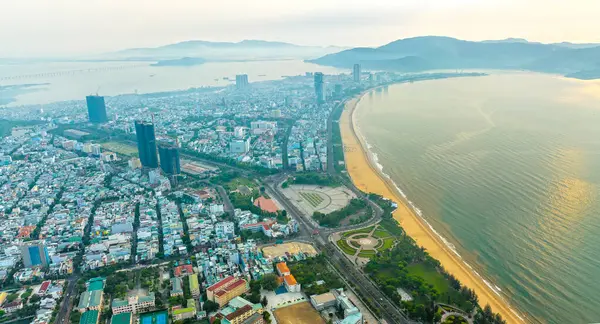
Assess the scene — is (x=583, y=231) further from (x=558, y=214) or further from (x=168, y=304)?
(x=168, y=304)

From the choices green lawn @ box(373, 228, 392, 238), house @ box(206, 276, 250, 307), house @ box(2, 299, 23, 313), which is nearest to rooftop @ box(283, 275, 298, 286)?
house @ box(206, 276, 250, 307)

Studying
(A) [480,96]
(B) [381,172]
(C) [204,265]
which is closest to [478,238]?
(B) [381,172]

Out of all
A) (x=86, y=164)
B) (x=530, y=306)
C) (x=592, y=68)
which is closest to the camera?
(x=530, y=306)

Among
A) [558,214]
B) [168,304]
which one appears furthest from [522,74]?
[168,304]

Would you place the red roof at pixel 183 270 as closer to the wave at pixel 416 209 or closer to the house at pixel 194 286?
the house at pixel 194 286

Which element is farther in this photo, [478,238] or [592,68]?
[592,68]

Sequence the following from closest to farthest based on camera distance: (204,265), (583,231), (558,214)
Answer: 1. (204,265)
2. (583,231)
3. (558,214)

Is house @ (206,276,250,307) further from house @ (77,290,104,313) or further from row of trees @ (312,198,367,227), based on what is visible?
row of trees @ (312,198,367,227)
